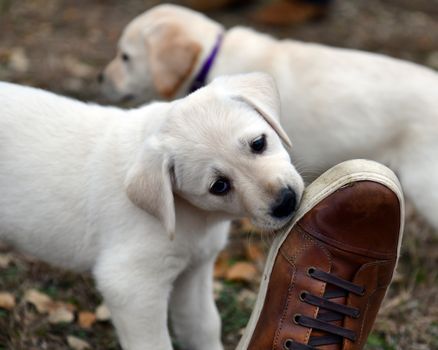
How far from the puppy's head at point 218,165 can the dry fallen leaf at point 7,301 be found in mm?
986

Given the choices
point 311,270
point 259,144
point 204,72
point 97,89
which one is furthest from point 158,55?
point 311,270

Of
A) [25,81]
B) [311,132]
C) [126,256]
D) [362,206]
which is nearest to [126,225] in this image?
[126,256]

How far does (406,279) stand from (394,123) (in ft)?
2.57

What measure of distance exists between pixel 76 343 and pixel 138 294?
0.63 meters

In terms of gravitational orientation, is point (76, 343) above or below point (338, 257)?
below

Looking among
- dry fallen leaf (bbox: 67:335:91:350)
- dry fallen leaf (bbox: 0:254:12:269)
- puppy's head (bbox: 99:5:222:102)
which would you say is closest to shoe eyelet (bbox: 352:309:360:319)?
dry fallen leaf (bbox: 67:335:91:350)

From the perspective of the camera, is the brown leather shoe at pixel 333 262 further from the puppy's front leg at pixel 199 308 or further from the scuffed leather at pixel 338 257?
the puppy's front leg at pixel 199 308

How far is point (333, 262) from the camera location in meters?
2.32

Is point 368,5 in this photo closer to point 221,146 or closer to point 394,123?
point 394,123

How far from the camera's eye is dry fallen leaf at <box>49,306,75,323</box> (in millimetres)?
2828

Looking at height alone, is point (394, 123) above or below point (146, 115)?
below

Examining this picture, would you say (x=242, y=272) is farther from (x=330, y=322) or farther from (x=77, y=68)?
(x=77, y=68)

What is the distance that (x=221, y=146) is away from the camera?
213cm

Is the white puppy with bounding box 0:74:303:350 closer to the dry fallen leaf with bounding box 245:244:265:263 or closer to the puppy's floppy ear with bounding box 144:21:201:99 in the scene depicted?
the dry fallen leaf with bounding box 245:244:265:263
